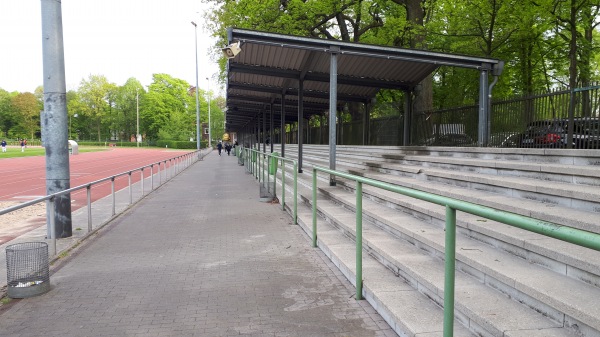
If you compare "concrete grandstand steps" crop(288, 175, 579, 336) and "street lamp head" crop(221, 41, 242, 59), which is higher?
"street lamp head" crop(221, 41, 242, 59)

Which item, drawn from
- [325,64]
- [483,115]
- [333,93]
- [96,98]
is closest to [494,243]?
[333,93]

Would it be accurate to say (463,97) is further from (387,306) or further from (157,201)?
(387,306)

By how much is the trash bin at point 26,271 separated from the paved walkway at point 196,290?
0.12 metres

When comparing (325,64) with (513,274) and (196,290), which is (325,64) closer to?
(196,290)

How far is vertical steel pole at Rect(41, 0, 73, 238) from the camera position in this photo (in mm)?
6754

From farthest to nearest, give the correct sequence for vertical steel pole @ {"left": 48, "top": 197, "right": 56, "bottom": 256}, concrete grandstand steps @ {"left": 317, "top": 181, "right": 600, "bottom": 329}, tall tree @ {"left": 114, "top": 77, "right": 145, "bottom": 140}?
1. tall tree @ {"left": 114, "top": 77, "right": 145, "bottom": 140}
2. vertical steel pole @ {"left": 48, "top": 197, "right": 56, "bottom": 256}
3. concrete grandstand steps @ {"left": 317, "top": 181, "right": 600, "bottom": 329}

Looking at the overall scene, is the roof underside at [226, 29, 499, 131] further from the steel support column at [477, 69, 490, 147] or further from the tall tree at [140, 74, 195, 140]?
Result: the tall tree at [140, 74, 195, 140]

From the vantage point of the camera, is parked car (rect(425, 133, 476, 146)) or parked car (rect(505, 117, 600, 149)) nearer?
parked car (rect(505, 117, 600, 149))

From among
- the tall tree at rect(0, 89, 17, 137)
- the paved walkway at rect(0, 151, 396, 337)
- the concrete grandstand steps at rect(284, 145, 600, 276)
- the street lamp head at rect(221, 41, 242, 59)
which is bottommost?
the paved walkway at rect(0, 151, 396, 337)

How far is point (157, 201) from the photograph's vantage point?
446 inches

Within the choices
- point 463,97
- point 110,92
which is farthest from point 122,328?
point 110,92

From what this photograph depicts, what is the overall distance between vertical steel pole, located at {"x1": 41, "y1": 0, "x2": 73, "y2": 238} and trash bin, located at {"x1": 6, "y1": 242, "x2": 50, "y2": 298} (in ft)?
8.10

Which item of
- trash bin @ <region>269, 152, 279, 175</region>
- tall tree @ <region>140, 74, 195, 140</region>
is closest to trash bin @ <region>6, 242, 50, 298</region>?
trash bin @ <region>269, 152, 279, 175</region>

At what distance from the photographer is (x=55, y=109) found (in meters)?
6.88
